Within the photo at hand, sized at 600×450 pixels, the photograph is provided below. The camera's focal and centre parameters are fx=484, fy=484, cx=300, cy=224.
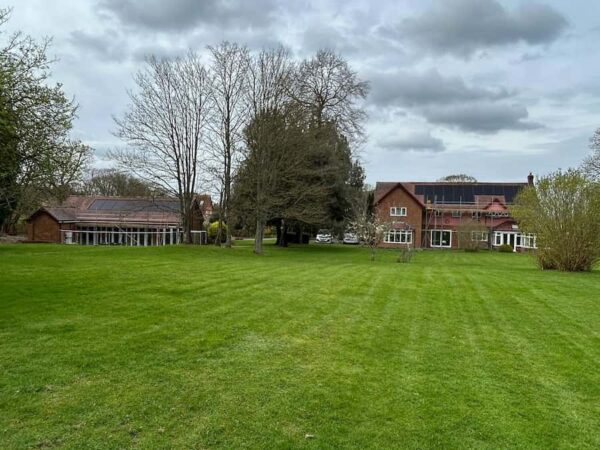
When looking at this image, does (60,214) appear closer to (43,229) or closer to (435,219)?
(43,229)

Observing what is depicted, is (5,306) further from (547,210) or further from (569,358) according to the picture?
(547,210)

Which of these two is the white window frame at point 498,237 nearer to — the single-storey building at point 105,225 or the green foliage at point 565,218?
the single-storey building at point 105,225

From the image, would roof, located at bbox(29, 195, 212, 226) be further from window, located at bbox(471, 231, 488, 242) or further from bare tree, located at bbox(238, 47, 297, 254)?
window, located at bbox(471, 231, 488, 242)

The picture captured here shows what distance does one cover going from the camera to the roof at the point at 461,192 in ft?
194

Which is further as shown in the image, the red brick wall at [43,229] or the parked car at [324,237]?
the parked car at [324,237]

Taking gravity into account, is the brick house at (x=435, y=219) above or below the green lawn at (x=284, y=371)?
above

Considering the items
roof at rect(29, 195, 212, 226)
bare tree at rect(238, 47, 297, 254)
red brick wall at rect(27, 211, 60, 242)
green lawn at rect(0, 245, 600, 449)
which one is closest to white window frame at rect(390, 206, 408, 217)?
roof at rect(29, 195, 212, 226)

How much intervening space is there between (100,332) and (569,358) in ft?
21.6

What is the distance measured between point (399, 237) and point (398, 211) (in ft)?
9.77

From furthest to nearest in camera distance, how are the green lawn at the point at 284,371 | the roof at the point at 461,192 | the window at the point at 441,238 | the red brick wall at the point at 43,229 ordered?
the roof at the point at 461,192 → the window at the point at 441,238 → the red brick wall at the point at 43,229 → the green lawn at the point at 284,371

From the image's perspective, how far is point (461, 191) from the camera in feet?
201

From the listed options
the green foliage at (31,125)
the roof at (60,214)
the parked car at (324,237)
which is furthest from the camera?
the parked car at (324,237)

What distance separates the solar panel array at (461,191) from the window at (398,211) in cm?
703

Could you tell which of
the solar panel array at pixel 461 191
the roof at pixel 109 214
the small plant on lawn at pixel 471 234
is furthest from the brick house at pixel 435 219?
the roof at pixel 109 214
